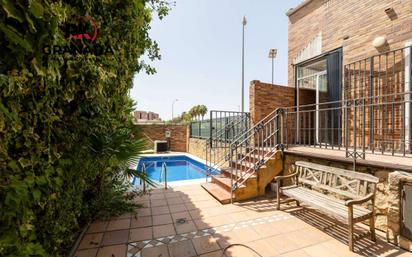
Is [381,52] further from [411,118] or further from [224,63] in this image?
[224,63]

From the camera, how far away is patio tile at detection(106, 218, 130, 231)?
10.4ft

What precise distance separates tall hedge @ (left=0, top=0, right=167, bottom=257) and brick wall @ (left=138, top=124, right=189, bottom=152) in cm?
1081

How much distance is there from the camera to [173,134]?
13977mm

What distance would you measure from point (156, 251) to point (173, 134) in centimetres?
1157

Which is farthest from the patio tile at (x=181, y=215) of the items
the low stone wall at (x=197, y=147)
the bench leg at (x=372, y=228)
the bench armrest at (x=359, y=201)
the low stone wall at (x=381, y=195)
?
the low stone wall at (x=197, y=147)

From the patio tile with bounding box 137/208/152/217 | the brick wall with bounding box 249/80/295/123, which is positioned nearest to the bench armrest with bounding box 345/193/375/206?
the patio tile with bounding box 137/208/152/217

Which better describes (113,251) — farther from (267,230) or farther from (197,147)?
(197,147)

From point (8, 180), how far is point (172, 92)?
33.0 metres

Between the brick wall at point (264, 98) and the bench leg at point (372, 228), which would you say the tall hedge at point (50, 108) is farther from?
the brick wall at point (264, 98)

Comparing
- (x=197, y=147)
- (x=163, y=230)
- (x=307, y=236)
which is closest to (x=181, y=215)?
(x=163, y=230)

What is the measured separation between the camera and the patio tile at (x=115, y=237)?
2793mm

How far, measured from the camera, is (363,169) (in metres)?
3.17

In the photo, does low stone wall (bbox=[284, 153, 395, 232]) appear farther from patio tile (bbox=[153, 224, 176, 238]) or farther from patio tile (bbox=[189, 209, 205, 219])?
patio tile (bbox=[153, 224, 176, 238])

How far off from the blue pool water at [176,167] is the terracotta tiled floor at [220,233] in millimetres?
4105
